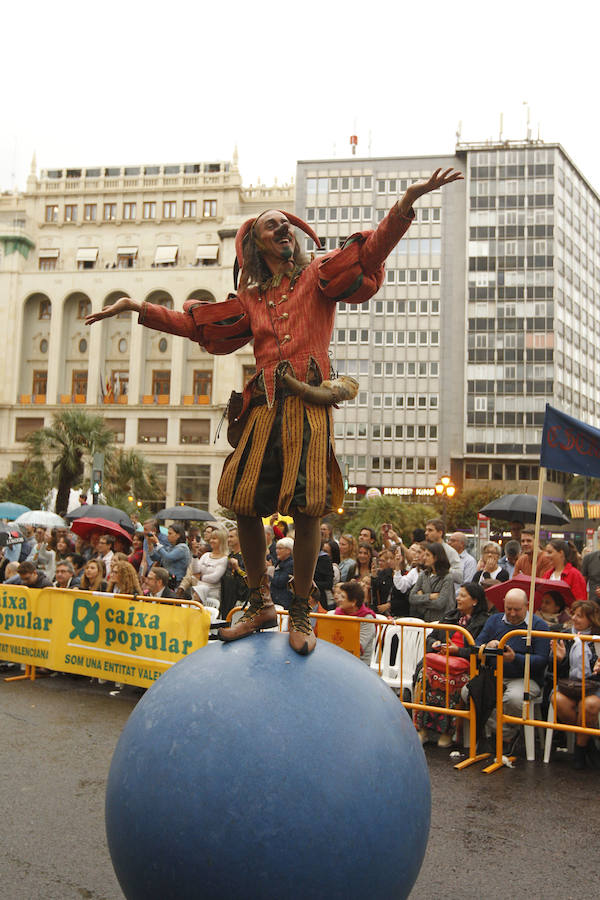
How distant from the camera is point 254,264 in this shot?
178 inches

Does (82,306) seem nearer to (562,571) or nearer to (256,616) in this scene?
(562,571)

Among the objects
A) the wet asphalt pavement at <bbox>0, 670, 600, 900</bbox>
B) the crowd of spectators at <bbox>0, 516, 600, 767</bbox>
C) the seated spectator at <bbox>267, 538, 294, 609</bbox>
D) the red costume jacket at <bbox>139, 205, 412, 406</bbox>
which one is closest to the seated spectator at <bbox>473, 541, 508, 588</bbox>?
the crowd of spectators at <bbox>0, 516, 600, 767</bbox>

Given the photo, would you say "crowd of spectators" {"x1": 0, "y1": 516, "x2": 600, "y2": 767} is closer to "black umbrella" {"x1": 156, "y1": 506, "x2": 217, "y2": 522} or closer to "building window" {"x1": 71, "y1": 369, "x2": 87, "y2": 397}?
"black umbrella" {"x1": 156, "y1": 506, "x2": 217, "y2": 522}

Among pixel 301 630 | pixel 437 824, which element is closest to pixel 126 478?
pixel 437 824

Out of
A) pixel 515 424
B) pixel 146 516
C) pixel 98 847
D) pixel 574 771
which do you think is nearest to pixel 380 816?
pixel 98 847

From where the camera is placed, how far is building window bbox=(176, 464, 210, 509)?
67.6 metres

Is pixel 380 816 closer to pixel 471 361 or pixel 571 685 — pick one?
pixel 571 685

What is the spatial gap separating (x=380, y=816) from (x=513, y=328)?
67.9 meters

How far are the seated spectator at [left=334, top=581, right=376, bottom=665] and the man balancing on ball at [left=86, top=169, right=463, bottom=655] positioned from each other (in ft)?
14.0

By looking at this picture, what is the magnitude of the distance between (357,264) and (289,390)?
28.7 inches

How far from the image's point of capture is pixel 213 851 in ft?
9.68

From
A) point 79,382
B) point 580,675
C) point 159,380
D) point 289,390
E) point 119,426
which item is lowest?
point 580,675

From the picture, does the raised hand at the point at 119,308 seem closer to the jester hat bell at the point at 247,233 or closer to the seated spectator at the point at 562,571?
the jester hat bell at the point at 247,233

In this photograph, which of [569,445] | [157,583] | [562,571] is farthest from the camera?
[157,583]
